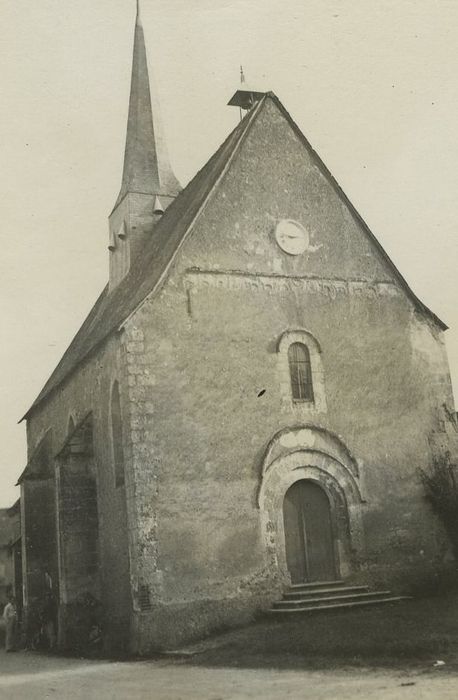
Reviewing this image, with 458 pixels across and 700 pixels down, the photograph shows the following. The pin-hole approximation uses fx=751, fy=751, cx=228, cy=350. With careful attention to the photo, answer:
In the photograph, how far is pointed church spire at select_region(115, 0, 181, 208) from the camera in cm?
2483

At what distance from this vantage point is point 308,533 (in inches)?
689

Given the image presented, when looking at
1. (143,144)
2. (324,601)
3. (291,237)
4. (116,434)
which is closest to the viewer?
(324,601)

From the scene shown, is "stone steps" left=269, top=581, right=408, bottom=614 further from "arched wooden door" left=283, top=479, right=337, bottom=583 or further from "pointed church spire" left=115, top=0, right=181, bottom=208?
"pointed church spire" left=115, top=0, right=181, bottom=208

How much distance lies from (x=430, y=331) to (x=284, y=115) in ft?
22.6

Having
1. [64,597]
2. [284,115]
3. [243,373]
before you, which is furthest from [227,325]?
[64,597]

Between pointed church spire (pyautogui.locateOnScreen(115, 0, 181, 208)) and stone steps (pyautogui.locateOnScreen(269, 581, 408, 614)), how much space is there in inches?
542

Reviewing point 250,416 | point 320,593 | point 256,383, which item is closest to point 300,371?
point 256,383

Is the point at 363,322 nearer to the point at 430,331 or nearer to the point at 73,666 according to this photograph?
the point at 430,331

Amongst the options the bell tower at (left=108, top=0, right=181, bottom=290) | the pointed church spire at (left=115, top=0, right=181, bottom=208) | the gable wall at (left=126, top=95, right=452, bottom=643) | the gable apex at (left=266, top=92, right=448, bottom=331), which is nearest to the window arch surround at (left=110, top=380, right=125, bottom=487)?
the gable wall at (left=126, top=95, right=452, bottom=643)

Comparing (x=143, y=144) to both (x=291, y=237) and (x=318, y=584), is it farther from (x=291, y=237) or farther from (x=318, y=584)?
(x=318, y=584)

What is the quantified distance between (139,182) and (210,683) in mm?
17666

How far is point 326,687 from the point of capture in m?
9.17

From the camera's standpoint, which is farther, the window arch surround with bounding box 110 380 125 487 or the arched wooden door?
the window arch surround with bounding box 110 380 125 487

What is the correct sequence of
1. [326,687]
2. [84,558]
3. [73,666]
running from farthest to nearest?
[84,558] < [73,666] < [326,687]
